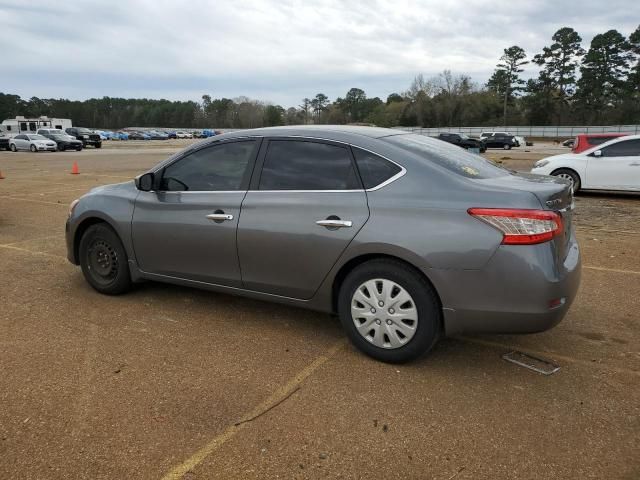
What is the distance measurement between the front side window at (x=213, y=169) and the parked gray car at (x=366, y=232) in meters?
0.01

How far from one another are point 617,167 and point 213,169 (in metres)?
11.1

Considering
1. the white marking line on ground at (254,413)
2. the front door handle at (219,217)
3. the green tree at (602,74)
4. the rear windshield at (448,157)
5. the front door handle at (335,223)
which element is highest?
the green tree at (602,74)

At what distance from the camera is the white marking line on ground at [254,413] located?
2.63m

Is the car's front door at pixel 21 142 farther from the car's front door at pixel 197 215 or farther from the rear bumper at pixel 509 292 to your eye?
the rear bumper at pixel 509 292

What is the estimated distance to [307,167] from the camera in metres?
4.04

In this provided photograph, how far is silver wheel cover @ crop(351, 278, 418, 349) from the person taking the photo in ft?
11.6

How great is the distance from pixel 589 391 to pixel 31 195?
43.0ft

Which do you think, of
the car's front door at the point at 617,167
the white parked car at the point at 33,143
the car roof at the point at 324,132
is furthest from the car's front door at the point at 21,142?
the car roof at the point at 324,132

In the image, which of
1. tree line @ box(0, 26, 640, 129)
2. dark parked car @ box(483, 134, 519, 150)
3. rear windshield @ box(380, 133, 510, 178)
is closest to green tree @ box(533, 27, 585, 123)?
tree line @ box(0, 26, 640, 129)

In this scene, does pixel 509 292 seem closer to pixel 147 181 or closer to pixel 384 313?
pixel 384 313

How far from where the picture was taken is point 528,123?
95000 mm

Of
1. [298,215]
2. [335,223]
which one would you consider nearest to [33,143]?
[298,215]

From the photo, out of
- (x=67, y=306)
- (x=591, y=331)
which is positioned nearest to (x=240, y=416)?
(x=67, y=306)

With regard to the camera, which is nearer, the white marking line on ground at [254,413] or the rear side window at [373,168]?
the white marking line on ground at [254,413]
